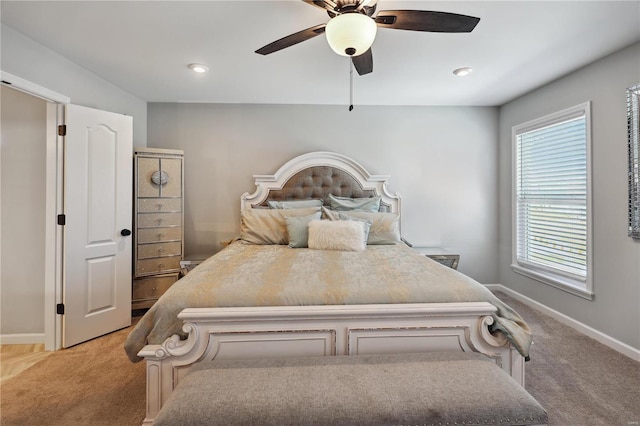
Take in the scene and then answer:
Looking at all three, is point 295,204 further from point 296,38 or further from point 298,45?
point 296,38

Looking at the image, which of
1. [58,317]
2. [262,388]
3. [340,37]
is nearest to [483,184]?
[340,37]

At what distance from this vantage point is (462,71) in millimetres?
2715

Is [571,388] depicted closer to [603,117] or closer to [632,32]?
[603,117]

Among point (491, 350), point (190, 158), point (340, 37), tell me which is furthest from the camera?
point (190, 158)

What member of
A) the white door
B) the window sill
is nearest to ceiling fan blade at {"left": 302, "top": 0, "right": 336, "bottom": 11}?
the white door

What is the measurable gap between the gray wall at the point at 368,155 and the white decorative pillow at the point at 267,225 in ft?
2.36

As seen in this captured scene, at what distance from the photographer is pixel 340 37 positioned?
A: 1.43 metres

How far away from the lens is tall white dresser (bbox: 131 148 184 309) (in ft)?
10.1

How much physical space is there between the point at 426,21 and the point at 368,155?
7.44 ft

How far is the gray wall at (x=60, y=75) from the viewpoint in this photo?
81.5 inches

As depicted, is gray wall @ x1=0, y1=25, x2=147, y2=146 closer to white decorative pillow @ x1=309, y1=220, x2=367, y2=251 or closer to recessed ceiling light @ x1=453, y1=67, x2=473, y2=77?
white decorative pillow @ x1=309, y1=220, x2=367, y2=251

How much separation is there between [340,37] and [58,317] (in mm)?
3129

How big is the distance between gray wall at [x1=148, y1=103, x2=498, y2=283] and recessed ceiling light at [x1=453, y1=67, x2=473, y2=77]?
984 mm

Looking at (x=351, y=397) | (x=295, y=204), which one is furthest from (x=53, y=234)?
(x=351, y=397)
